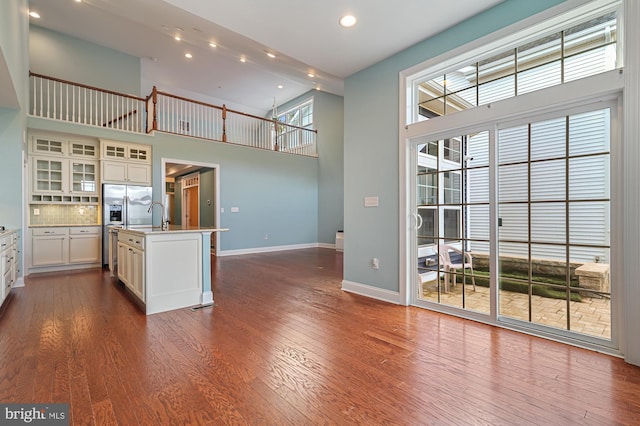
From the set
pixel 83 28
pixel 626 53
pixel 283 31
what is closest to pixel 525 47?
pixel 626 53

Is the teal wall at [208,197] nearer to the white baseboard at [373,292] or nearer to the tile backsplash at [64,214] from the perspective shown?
the tile backsplash at [64,214]

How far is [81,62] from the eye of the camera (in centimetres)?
693

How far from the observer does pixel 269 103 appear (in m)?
10.6

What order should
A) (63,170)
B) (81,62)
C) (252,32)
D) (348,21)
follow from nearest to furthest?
(348,21) → (252,32) → (63,170) → (81,62)

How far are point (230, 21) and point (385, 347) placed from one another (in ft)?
10.9

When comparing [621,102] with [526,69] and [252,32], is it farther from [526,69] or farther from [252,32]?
[252,32]

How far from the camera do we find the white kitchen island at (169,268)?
10.2 feet

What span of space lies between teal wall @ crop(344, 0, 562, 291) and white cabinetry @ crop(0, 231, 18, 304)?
3.91 meters

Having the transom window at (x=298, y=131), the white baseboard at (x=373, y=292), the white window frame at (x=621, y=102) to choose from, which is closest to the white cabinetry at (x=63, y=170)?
the transom window at (x=298, y=131)

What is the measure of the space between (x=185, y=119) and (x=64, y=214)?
4414mm

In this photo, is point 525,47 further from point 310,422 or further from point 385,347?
point 310,422

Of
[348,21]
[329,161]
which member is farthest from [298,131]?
[348,21]

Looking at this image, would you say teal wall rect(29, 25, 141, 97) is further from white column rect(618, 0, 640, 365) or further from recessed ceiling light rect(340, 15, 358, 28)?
white column rect(618, 0, 640, 365)

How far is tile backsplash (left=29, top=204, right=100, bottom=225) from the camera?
18.6 feet
